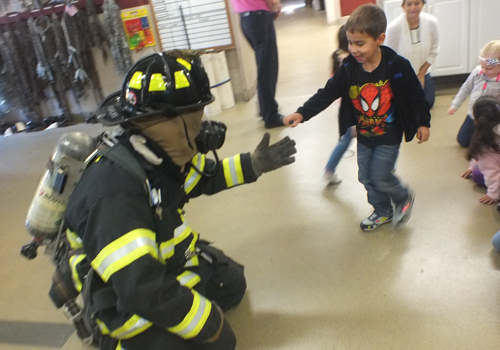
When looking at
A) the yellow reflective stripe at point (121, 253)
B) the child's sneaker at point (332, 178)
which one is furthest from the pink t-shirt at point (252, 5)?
the yellow reflective stripe at point (121, 253)

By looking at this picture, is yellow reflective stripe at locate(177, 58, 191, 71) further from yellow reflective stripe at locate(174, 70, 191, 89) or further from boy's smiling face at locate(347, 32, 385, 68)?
boy's smiling face at locate(347, 32, 385, 68)

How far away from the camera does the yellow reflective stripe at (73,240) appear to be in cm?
140

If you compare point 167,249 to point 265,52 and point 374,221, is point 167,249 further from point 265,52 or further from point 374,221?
point 265,52

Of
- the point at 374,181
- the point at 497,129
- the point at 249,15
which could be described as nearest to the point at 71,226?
the point at 374,181

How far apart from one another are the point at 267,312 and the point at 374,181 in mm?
791

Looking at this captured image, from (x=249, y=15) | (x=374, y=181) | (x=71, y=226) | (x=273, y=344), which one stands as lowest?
(x=273, y=344)

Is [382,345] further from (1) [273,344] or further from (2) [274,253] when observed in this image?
(2) [274,253]

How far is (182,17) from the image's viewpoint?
14.2ft

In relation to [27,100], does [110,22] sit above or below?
above

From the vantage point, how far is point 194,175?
66.3 inches

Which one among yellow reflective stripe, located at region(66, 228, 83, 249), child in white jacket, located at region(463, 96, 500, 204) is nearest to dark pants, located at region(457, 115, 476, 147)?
child in white jacket, located at region(463, 96, 500, 204)

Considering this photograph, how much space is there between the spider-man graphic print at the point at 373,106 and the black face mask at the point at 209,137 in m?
0.69

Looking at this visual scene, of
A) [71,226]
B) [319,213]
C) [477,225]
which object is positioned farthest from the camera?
[319,213]

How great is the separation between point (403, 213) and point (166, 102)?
1.29 metres
